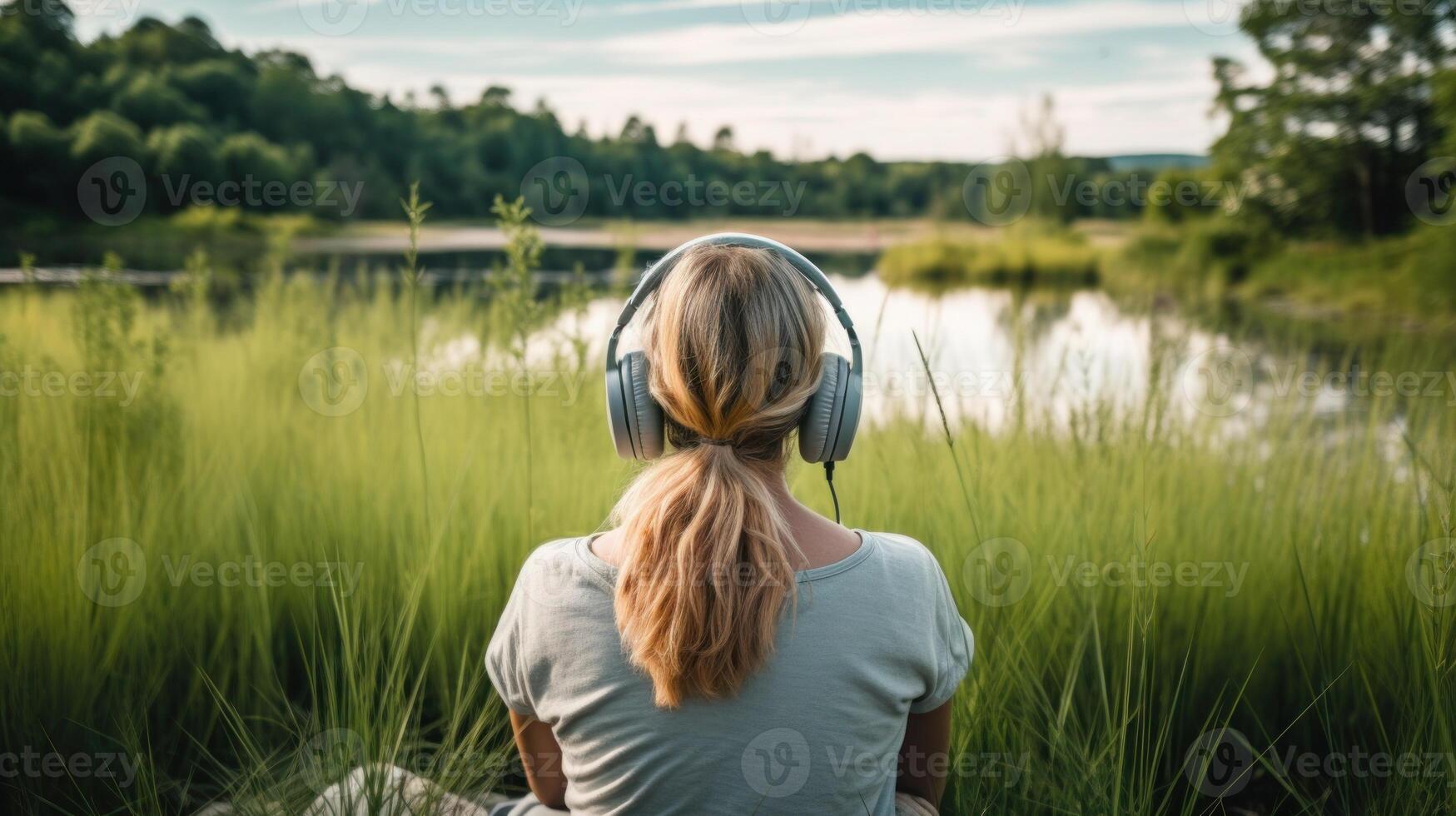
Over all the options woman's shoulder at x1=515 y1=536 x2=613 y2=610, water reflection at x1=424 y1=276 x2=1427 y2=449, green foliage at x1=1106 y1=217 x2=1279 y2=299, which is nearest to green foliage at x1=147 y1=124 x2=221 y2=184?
water reflection at x1=424 y1=276 x2=1427 y2=449

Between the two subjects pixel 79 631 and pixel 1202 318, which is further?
pixel 1202 318

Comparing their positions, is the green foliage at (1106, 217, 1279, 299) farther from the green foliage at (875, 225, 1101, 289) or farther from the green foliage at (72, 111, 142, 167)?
the green foliage at (72, 111, 142, 167)

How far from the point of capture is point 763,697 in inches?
56.2

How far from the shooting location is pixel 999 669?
89.3 inches

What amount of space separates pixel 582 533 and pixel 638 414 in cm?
166

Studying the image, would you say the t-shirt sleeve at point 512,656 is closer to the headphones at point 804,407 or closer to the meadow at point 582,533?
the headphones at point 804,407

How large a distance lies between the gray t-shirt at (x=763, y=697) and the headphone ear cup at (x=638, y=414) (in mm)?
193

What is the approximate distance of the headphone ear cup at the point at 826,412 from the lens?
61.1 inches

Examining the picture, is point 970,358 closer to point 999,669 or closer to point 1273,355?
point 1273,355

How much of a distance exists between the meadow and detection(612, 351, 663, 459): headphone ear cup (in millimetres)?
587

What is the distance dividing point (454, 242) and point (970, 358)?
37383 mm

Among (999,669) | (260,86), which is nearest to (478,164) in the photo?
(260,86)

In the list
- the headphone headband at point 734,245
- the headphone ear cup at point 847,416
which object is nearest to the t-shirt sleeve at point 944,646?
the headphone ear cup at point 847,416

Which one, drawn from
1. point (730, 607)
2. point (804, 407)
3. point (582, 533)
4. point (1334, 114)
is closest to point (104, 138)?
point (582, 533)
